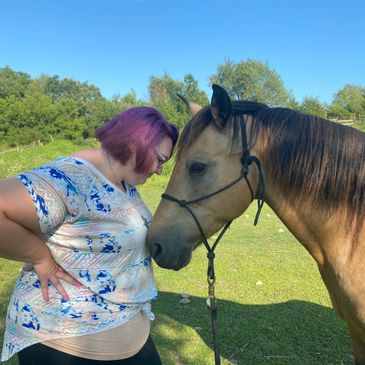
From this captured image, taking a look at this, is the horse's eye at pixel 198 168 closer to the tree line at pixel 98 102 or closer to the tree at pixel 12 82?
the tree line at pixel 98 102

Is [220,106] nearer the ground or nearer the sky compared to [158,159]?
nearer the sky

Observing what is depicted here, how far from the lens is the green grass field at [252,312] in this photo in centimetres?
348

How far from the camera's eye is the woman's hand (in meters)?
1.57

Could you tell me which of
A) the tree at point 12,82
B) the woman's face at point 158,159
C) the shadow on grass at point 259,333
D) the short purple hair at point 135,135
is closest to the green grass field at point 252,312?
the shadow on grass at point 259,333

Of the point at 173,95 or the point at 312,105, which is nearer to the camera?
the point at 312,105

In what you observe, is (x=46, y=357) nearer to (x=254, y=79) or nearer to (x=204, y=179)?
(x=204, y=179)

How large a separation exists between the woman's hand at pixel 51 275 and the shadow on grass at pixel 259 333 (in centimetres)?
216

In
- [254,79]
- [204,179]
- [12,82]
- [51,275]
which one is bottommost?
[51,275]

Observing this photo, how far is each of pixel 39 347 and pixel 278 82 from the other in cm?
6869

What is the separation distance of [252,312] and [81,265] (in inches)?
125

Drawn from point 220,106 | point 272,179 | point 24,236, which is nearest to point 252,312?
point 272,179

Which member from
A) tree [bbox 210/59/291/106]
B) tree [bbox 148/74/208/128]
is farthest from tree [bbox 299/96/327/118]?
tree [bbox 210/59/291/106]

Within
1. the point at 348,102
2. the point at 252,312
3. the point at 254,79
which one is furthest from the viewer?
the point at 254,79

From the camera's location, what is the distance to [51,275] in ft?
5.21
